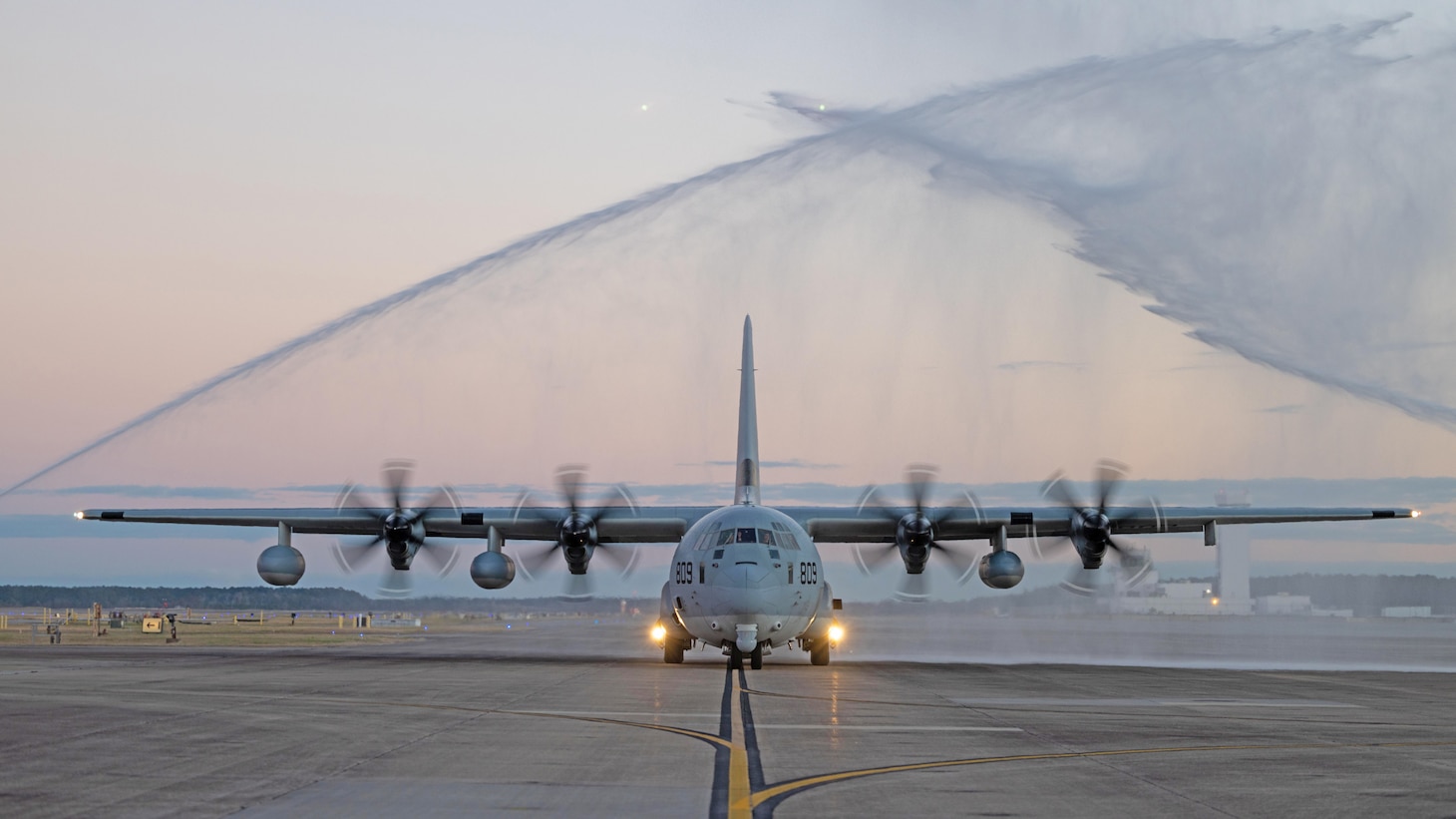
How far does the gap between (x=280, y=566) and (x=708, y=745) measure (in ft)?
92.7

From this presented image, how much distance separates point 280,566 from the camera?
41.4 metres

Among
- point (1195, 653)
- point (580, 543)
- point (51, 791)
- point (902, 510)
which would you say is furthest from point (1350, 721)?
point (1195, 653)

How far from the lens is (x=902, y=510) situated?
42.4 metres

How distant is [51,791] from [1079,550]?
1395 inches

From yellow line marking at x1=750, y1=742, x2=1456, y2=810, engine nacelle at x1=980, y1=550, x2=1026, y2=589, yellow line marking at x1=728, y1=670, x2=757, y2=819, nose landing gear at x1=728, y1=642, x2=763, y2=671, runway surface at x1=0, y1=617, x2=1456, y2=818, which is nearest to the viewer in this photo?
yellow line marking at x1=728, y1=670, x2=757, y2=819

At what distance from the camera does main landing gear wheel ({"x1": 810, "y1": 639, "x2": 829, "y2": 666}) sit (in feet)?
129

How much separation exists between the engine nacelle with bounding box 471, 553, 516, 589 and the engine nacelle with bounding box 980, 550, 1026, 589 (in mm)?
14431

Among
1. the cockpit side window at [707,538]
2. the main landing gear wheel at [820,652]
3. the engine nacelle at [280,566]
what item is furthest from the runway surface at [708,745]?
the engine nacelle at [280,566]

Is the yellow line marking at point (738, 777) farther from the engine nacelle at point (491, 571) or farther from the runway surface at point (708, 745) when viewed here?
the engine nacelle at point (491, 571)

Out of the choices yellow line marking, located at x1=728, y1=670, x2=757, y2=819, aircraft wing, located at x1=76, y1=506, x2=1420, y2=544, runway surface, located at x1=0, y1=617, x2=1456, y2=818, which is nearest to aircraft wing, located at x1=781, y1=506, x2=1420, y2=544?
aircraft wing, located at x1=76, y1=506, x2=1420, y2=544

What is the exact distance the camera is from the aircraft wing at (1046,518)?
4231cm

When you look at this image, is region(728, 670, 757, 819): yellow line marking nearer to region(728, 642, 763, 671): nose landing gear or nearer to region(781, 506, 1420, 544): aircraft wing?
region(728, 642, 763, 671): nose landing gear

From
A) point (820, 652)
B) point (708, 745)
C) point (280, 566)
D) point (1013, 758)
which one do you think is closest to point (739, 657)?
point (820, 652)

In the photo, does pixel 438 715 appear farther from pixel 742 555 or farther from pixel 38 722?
pixel 742 555
